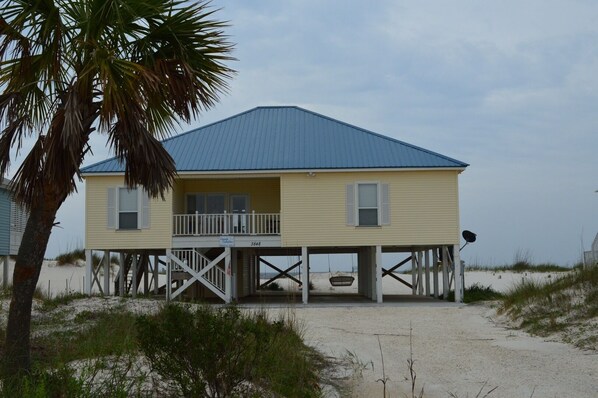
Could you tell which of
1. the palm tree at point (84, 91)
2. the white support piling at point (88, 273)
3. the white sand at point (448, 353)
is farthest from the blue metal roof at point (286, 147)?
the palm tree at point (84, 91)

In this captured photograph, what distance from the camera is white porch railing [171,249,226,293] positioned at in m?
27.9

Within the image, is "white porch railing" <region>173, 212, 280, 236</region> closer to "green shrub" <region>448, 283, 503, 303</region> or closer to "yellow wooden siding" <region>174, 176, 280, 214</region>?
"yellow wooden siding" <region>174, 176, 280, 214</region>

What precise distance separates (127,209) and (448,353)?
1683cm

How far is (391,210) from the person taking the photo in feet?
91.5

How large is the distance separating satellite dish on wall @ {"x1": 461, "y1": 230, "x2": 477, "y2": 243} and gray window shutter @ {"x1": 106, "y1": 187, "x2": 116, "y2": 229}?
12.6 m

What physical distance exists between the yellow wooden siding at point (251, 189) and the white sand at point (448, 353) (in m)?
7.32

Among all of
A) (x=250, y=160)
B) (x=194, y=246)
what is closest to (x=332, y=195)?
(x=250, y=160)

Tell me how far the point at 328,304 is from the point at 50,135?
1917 centimetres

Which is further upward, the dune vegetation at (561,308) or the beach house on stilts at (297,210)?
the beach house on stilts at (297,210)

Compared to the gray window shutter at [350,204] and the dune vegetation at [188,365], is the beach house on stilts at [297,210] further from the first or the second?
the dune vegetation at [188,365]

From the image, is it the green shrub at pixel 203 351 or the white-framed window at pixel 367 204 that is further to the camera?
the white-framed window at pixel 367 204

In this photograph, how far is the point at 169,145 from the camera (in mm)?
30141

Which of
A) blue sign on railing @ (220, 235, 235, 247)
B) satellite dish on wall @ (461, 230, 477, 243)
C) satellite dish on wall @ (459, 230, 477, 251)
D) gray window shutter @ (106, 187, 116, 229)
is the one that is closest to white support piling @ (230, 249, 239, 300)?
blue sign on railing @ (220, 235, 235, 247)

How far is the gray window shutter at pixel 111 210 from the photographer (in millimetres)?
28266
